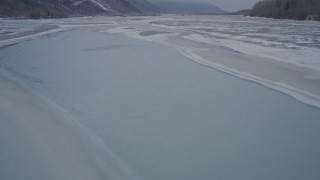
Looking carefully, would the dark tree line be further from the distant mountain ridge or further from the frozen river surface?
the distant mountain ridge

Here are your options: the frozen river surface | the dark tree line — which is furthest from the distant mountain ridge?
the frozen river surface

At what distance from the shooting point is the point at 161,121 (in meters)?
5.80

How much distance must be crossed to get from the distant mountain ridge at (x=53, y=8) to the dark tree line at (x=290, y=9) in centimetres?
3398

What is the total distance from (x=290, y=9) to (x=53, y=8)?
5834cm

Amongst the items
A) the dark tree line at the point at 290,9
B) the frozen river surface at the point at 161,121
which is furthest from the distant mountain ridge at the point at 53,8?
the frozen river surface at the point at 161,121

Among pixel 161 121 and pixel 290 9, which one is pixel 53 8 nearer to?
pixel 290 9

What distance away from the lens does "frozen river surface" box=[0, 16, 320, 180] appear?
4273mm

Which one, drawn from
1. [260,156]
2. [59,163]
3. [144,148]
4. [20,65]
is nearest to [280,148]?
[260,156]

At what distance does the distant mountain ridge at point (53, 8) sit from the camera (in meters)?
62.8

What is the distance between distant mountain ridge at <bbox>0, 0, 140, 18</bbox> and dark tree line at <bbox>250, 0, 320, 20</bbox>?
34.0 metres

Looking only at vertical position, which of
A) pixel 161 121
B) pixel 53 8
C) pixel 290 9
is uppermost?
pixel 161 121

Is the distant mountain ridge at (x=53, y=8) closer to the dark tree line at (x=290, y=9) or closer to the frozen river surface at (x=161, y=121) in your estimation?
the dark tree line at (x=290, y=9)

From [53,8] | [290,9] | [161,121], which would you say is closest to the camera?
[161,121]

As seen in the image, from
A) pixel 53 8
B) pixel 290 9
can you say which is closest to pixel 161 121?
pixel 290 9
